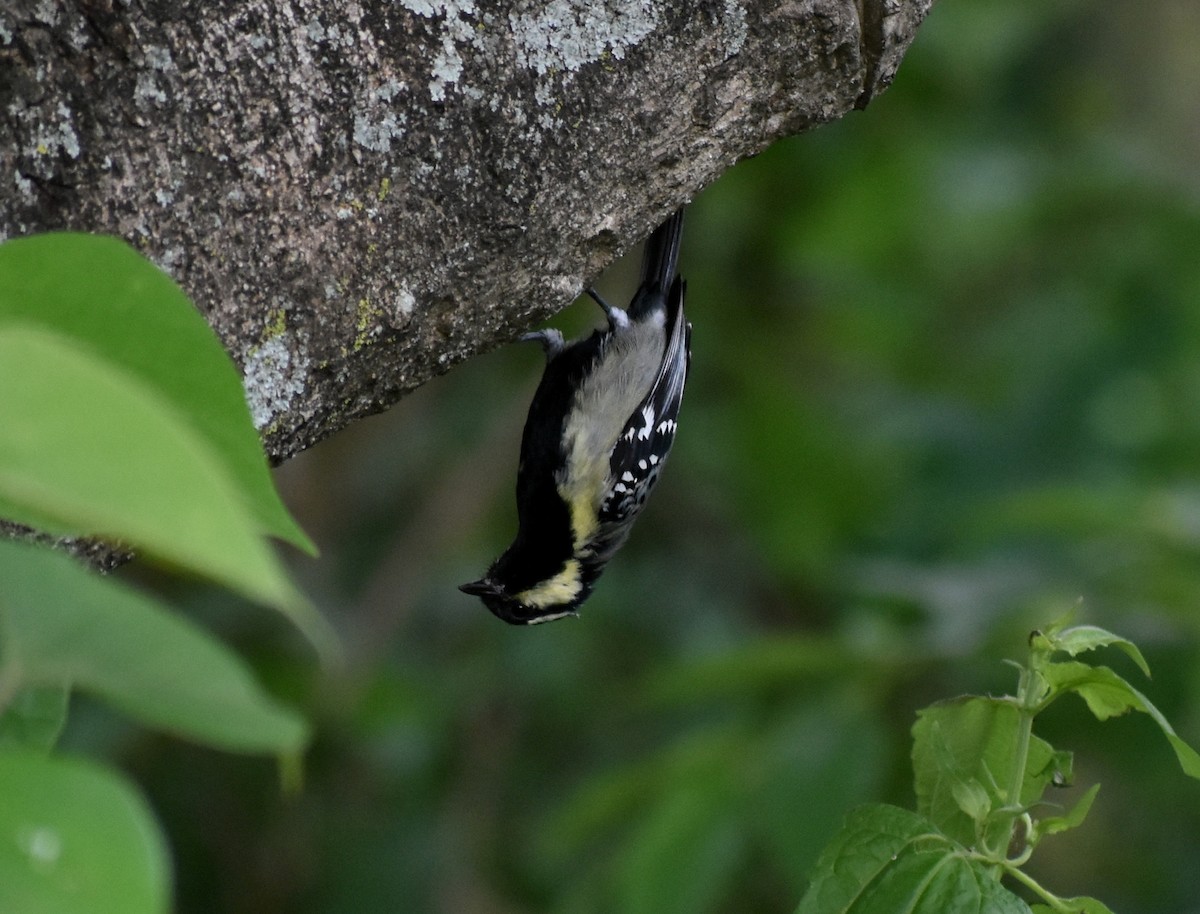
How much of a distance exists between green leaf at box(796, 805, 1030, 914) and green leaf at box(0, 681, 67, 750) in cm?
77

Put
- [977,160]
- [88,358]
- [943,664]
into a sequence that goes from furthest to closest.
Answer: [977,160], [943,664], [88,358]

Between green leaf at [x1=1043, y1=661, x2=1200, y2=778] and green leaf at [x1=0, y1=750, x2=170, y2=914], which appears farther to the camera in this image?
green leaf at [x1=1043, y1=661, x2=1200, y2=778]

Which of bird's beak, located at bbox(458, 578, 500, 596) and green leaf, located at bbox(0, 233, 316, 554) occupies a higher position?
green leaf, located at bbox(0, 233, 316, 554)

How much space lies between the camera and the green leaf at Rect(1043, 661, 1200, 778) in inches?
51.1

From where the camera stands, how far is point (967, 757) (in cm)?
151

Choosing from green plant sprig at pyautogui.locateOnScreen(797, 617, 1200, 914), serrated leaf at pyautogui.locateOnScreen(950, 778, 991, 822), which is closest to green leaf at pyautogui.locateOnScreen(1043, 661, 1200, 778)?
green plant sprig at pyautogui.locateOnScreen(797, 617, 1200, 914)

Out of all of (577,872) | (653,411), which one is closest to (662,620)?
(577,872)

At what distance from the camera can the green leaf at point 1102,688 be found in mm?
1297

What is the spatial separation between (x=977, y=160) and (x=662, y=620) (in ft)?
7.70

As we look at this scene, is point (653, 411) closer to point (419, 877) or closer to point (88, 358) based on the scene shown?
point (419, 877)

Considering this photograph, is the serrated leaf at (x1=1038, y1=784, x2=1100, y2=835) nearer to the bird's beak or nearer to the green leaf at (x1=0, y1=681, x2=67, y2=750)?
the green leaf at (x1=0, y1=681, x2=67, y2=750)

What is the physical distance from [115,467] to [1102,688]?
1109 millimetres

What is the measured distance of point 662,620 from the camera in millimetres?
5809

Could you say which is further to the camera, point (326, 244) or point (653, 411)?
point (653, 411)
